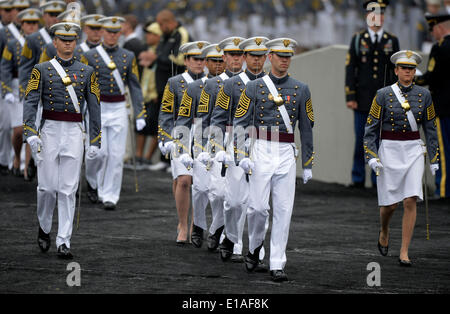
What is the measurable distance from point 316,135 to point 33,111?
8298 millimetres

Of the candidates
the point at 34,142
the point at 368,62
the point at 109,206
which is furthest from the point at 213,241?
the point at 368,62

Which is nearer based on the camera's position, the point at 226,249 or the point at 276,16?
the point at 226,249

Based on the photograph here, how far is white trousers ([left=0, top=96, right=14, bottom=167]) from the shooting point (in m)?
17.6

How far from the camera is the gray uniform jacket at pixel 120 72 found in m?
14.8

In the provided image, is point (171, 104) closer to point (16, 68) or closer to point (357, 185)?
point (16, 68)

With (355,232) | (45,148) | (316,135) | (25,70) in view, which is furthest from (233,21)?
(45,148)

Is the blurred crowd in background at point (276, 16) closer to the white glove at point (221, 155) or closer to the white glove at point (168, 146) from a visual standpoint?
the white glove at point (168, 146)

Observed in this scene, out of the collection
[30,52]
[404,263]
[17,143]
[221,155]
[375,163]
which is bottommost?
[404,263]

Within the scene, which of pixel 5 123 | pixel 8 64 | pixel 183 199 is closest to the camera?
pixel 183 199

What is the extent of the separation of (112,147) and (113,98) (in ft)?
1.94

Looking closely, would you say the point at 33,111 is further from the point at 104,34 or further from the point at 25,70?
the point at 25,70

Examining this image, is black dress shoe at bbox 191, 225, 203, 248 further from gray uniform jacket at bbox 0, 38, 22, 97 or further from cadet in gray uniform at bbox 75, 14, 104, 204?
gray uniform jacket at bbox 0, 38, 22, 97

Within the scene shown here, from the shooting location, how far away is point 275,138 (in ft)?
35.0

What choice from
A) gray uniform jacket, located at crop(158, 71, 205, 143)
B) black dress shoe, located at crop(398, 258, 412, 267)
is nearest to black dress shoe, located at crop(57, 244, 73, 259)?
gray uniform jacket, located at crop(158, 71, 205, 143)
